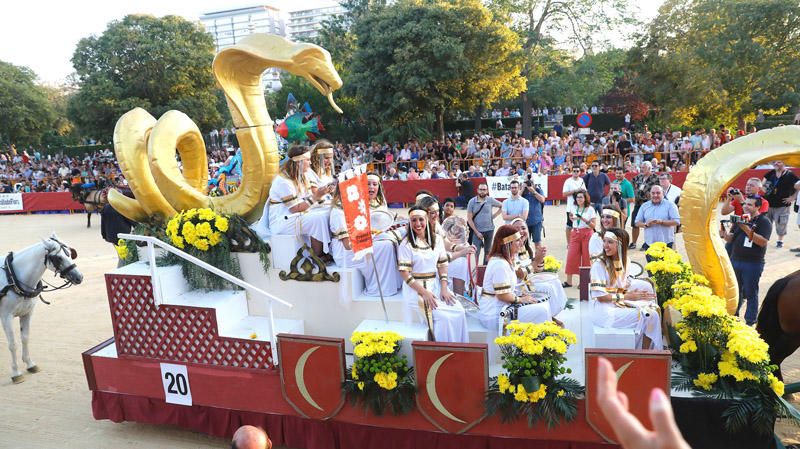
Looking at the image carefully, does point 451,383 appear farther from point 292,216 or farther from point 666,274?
point 666,274

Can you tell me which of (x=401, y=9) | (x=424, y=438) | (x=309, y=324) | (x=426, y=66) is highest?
(x=401, y=9)

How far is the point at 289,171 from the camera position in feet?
22.4

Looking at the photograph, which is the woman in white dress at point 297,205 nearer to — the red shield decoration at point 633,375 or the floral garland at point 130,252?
the floral garland at point 130,252

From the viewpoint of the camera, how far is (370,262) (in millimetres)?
6316

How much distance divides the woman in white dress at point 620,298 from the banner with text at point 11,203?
81.3 feet

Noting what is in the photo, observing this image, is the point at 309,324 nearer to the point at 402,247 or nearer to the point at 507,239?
the point at 402,247

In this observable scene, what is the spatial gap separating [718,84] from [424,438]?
77.8 ft

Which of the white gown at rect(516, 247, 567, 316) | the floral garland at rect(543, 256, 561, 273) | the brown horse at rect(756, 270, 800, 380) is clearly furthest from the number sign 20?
the brown horse at rect(756, 270, 800, 380)

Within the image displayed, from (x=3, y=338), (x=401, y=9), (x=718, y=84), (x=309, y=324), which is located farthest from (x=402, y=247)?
(x=718, y=84)

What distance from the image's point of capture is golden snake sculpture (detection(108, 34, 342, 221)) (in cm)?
675

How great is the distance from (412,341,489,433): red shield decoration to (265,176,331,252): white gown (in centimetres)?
201

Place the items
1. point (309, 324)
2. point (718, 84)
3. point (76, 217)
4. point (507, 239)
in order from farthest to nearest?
point (718, 84) → point (76, 217) → point (309, 324) → point (507, 239)

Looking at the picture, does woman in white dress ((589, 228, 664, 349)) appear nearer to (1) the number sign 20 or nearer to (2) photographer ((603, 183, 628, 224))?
(1) the number sign 20

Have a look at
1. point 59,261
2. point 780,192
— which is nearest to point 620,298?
point 780,192
